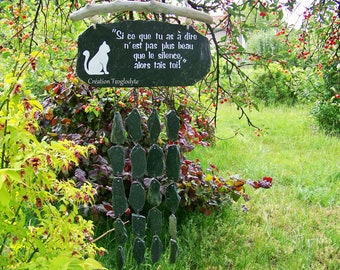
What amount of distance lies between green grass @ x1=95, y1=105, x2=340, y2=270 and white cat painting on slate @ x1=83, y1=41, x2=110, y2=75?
1.26 m

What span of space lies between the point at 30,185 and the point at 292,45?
2.54 metres

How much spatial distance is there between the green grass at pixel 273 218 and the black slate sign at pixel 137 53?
122 cm

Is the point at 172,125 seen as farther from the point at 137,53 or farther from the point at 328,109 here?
the point at 328,109

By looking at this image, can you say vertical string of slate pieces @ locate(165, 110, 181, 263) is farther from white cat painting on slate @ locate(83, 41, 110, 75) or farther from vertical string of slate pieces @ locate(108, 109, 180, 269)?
white cat painting on slate @ locate(83, 41, 110, 75)

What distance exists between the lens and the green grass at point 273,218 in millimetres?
2840

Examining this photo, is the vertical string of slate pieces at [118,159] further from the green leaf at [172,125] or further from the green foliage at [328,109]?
the green foliage at [328,109]

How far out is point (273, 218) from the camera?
3473 mm

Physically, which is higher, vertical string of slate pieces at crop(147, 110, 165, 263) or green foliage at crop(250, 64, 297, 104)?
vertical string of slate pieces at crop(147, 110, 165, 263)

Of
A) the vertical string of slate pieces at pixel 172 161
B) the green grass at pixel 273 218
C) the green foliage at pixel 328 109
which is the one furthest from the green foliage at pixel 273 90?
the vertical string of slate pieces at pixel 172 161

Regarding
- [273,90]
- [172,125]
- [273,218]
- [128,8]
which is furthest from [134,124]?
[273,90]

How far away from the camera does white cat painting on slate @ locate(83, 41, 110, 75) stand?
1.55 metres

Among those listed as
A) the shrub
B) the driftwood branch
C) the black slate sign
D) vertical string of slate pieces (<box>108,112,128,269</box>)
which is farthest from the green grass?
the driftwood branch

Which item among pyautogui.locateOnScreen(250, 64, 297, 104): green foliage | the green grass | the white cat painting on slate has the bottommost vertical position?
the green grass

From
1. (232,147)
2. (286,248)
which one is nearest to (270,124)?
(232,147)
